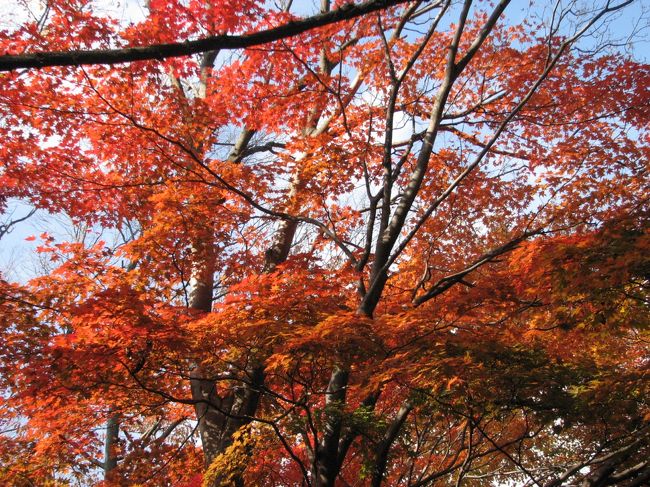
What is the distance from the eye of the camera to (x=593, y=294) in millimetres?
4121

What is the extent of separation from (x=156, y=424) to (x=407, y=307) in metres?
9.28

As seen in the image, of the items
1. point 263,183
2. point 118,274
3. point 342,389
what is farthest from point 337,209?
point 342,389

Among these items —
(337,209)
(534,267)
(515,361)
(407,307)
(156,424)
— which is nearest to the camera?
(515,361)

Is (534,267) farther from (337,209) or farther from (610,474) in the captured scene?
(337,209)

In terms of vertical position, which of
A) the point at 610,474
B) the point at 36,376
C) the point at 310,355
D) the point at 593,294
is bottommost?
the point at 610,474

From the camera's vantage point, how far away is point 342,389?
4.99 meters

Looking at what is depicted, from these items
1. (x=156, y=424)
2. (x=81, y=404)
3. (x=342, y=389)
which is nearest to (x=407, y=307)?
(x=342, y=389)

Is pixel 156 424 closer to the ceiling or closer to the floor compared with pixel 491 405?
closer to the ceiling

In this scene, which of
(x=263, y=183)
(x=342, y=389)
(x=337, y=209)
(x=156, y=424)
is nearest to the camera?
(x=342, y=389)

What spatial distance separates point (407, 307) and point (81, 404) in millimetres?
6066

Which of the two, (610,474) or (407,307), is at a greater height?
(407,307)

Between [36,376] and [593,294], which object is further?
[36,376]

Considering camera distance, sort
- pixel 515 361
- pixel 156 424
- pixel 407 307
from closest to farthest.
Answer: pixel 515 361
pixel 407 307
pixel 156 424

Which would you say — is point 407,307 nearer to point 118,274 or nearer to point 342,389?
point 342,389
